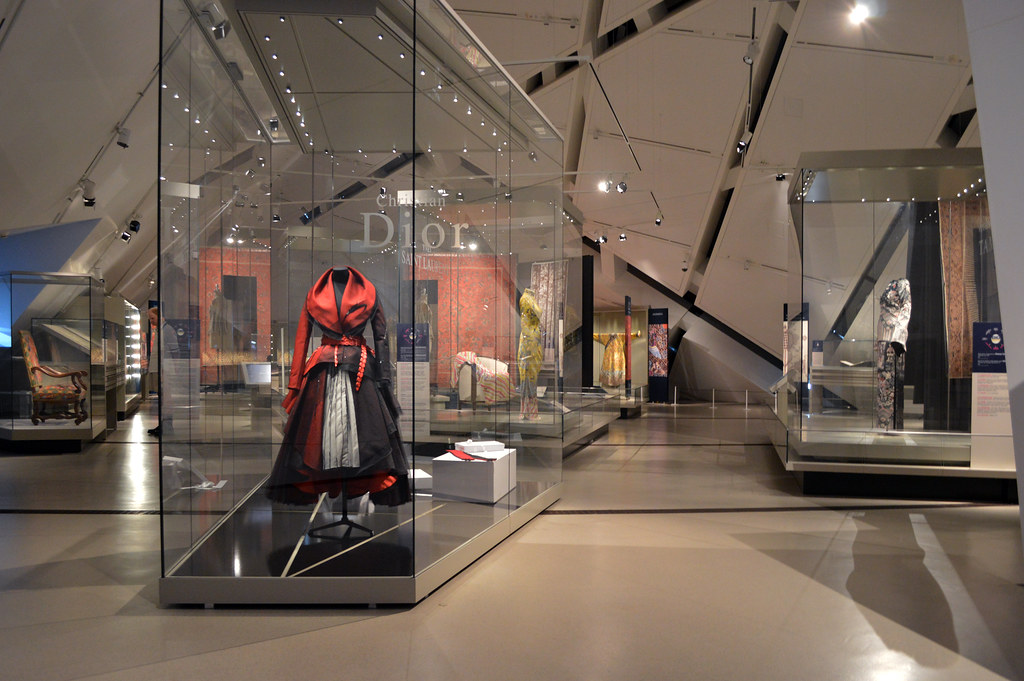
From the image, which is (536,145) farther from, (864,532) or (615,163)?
(615,163)

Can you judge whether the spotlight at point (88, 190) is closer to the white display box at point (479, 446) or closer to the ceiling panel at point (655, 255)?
the white display box at point (479, 446)

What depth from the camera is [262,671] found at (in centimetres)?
321

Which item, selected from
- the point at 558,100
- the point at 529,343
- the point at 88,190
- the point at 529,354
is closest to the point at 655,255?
the point at 558,100

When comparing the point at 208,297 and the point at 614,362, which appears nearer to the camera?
the point at 208,297

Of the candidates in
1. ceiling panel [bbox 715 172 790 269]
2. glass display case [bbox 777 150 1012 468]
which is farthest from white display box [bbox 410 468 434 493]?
ceiling panel [bbox 715 172 790 269]

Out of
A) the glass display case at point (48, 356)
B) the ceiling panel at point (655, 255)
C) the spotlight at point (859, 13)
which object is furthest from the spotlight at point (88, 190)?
the ceiling panel at point (655, 255)

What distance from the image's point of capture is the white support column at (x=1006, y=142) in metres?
2.95

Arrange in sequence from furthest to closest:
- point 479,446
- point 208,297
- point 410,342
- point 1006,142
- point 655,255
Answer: point 655,255, point 479,446, point 208,297, point 410,342, point 1006,142

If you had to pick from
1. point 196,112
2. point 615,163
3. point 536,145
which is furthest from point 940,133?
point 196,112

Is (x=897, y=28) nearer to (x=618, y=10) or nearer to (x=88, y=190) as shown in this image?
(x=618, y=10)

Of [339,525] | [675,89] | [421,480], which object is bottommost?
[339,525]

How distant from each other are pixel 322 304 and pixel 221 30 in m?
1.62

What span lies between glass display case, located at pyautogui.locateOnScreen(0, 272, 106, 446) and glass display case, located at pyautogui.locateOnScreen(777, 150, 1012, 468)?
9590mm

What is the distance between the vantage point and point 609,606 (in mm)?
4098
